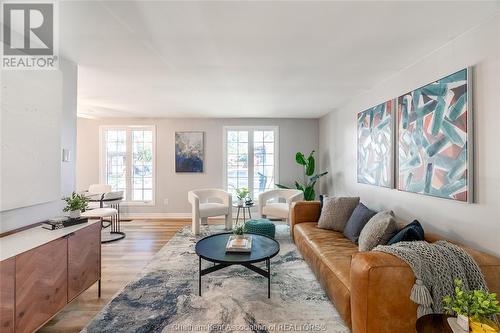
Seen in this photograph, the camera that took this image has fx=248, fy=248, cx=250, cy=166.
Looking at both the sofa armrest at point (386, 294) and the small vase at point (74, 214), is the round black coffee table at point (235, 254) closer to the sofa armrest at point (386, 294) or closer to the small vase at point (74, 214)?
the sofa armrest at point (386, 294)

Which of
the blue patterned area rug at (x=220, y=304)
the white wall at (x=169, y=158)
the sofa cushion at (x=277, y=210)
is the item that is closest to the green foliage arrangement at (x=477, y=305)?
the blue patterned area rug at (x=220, y=304)

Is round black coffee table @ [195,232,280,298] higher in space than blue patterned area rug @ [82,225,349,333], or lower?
higher

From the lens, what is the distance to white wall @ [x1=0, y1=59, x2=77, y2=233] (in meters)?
1.94

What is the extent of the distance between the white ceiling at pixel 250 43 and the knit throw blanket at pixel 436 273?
162 cm

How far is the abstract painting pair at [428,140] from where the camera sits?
6.45 ft

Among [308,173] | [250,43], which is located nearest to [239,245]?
[250,43]

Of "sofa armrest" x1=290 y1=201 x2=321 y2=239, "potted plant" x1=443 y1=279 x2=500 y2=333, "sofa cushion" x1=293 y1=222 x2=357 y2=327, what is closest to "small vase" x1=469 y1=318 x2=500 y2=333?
"potted plant" x1=443 y1=279 x2=500 y2=333

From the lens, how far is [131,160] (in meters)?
5.87

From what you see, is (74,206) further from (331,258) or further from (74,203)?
(331,258)

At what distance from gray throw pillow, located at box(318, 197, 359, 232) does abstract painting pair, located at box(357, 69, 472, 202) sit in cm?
46

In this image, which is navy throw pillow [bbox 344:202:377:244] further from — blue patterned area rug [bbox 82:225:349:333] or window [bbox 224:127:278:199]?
window [bbox 224:127:278:199]

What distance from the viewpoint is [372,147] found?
3.35 metres

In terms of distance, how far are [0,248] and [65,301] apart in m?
0.65
